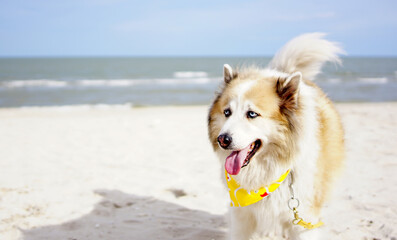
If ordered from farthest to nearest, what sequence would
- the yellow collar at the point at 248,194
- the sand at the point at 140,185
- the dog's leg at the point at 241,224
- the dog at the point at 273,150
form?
the sand at the point at 140,185 < the dog's leg at the point at 241,224 < the yellow collar at the point at 248,194 < the dog at the point at 273,150

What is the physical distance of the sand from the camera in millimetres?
3398

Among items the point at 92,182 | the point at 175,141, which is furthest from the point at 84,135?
the point at 92,182

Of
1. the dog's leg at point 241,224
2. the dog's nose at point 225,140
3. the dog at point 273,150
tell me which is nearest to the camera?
the dog's nose at point 225,140

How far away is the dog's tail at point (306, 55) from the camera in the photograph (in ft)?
11.5

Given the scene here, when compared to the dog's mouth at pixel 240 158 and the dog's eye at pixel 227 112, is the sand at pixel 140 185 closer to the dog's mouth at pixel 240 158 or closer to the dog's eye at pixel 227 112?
the dog's mouth at pixel 240 158

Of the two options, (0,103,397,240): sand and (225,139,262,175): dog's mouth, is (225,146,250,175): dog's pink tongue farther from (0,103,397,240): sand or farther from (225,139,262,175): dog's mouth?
(0,103,397,240): sand

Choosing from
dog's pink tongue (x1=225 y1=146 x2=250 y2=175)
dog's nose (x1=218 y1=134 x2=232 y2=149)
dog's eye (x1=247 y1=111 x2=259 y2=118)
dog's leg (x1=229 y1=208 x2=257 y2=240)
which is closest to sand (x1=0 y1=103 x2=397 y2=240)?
dog's leg (x1=229 y1=208 x2=257 y2=240)

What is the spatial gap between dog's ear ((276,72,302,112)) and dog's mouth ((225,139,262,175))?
32 cm

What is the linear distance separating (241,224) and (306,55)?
1892 millimetres

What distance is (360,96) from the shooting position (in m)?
15.2

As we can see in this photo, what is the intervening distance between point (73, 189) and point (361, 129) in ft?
19.2

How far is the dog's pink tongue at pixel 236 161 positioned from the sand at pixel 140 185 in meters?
1.21

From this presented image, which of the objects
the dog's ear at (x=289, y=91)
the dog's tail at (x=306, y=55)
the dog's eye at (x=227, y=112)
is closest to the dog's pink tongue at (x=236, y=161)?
the dog's eye at (x=227, y=112)

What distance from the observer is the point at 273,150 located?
8.01ft
